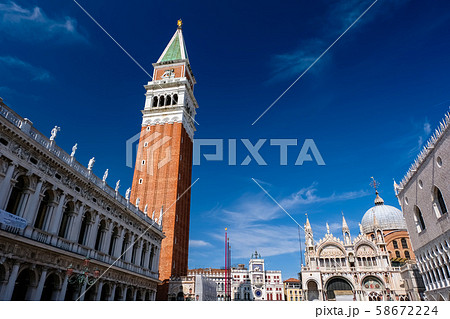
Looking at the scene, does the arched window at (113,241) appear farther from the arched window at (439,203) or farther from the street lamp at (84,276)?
the arched window at (439,203)

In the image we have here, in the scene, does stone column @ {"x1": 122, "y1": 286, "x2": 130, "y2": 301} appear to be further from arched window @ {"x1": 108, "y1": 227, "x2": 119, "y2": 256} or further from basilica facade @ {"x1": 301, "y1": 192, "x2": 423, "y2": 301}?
basilica facade @ {"x1": 301, "y1": 192, "x2": 423, "y2": 301}

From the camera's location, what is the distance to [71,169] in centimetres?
2045

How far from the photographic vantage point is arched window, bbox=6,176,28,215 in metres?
16.4

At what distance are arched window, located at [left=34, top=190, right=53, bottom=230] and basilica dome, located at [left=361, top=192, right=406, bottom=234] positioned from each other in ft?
202

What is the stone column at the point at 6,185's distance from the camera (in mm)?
15289

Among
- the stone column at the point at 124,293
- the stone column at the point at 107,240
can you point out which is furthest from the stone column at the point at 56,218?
the stone column at the point at 124,293

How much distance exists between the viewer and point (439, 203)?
27078mm

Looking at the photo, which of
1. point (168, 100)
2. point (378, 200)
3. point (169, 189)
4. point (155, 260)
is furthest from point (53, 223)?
point (378, 200)

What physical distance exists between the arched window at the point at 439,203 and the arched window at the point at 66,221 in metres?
30.1

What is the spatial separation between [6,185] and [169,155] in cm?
3327
